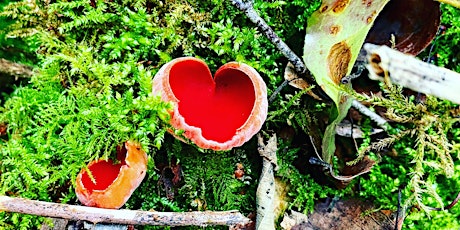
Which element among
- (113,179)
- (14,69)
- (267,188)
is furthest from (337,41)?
(14,69)

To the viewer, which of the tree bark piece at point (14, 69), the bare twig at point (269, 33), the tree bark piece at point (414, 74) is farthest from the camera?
the tree bark piece at point (14, 69)

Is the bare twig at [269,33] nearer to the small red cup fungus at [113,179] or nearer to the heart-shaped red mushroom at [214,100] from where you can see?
the heart-shaped red mushroom at [214,100]

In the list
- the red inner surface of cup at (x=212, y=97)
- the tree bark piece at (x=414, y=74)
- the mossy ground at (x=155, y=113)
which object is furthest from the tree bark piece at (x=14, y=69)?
the tree bark piece at (x=414, y=74)

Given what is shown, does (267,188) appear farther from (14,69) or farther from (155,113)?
(14,69)

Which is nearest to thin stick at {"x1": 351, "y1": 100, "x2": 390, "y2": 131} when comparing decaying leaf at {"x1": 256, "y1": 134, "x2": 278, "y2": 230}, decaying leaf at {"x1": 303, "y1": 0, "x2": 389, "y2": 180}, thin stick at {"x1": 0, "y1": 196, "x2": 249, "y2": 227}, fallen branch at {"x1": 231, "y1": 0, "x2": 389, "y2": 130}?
fallen branch at {"x1": 231, "y1": 0, "x2": 389, "y2": 130}

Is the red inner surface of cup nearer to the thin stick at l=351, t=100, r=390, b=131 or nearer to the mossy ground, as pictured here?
the mossy ground

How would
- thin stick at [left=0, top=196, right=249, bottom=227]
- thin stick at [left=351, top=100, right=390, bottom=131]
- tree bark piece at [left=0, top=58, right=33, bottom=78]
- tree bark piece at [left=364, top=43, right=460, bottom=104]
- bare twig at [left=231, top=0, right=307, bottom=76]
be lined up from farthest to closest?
1. tree bark piece at [left=0, top=58, right=33, bottom=78]
2. thin stick at [left=351, top=100, right=390, bottom=131]
3. bare twig at [left=231, top=0, right=307, bottom=76]
4. thin stick at [left=0, top=196, right=249, bottom=227]
5. tree bark piece at [left=364, top=43, right=460, bottom=104]
